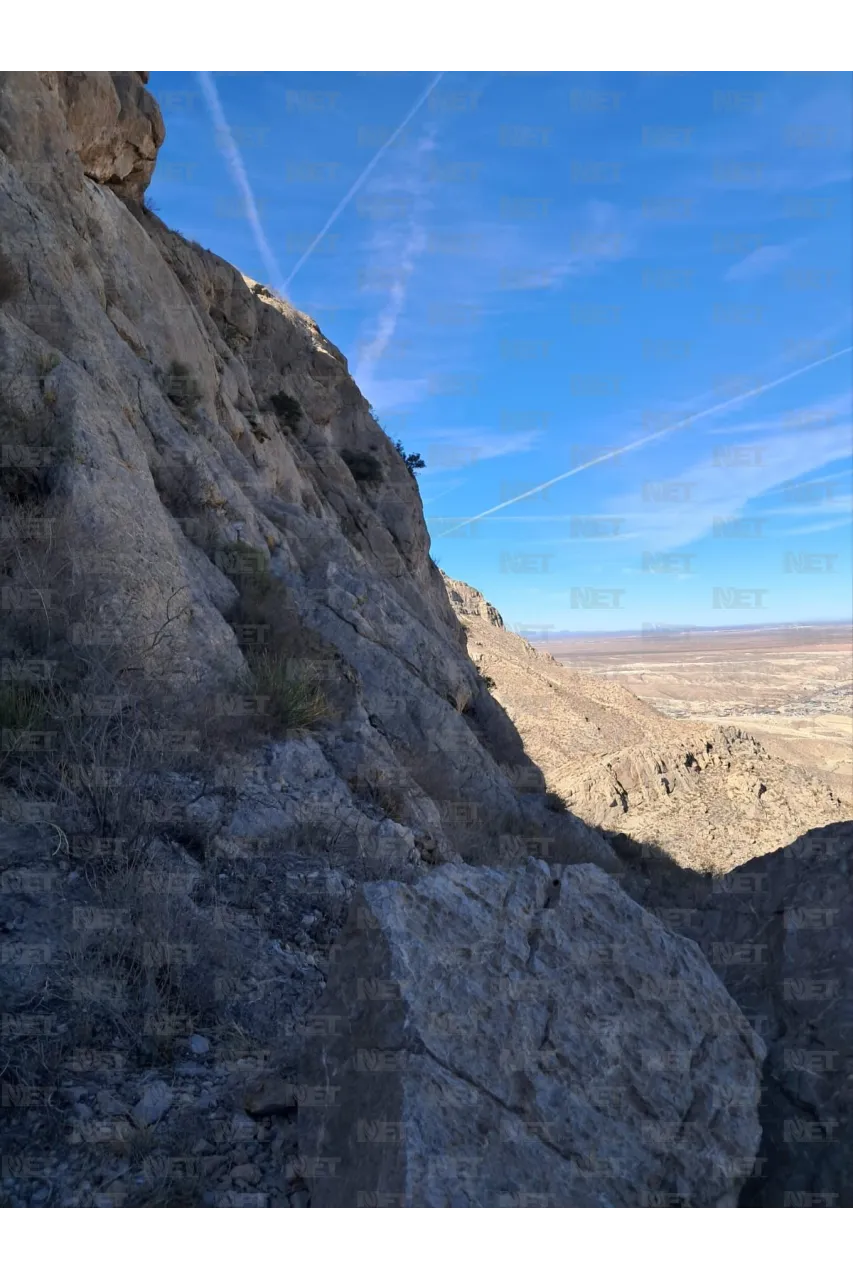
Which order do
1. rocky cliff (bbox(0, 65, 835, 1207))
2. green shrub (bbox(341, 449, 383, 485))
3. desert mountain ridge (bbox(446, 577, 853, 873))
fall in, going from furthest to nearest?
1. green shrub (bbox(341, 449, 383, 485))
2. desert mountain ridge (bbox(446, 577, 853, 873))
3. rocky cliff (bbox(0, 65, 835, 1207))

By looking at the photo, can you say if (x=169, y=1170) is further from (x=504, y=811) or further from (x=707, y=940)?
(x=504, y=811)

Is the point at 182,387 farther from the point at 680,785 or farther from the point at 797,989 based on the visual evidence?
the point at 680,785

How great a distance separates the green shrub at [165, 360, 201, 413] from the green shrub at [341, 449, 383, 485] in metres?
8.62

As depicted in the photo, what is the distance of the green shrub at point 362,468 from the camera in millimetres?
19125

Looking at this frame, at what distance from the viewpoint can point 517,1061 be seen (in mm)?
2086

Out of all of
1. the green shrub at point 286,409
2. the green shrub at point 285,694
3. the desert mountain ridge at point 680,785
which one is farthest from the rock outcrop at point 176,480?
the desert mountain ridge at point 680,785

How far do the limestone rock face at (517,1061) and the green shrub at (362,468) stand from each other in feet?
56.6

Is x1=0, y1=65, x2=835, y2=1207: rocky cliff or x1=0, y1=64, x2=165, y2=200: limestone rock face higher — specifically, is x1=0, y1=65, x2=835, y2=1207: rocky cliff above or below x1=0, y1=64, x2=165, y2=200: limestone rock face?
below

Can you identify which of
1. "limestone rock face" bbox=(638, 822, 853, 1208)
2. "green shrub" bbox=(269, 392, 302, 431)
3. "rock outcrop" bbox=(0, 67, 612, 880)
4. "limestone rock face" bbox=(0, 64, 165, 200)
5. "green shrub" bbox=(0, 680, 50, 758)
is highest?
"limestone rock face" bbox=(0, 64, 165, 200)

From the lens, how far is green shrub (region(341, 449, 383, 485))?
62.7 feet

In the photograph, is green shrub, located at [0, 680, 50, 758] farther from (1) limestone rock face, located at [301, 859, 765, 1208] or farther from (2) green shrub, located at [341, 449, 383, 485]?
(2) green shrub, located at [341, 449, 383, 485]

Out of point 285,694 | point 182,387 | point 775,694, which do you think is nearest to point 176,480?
point 182,387

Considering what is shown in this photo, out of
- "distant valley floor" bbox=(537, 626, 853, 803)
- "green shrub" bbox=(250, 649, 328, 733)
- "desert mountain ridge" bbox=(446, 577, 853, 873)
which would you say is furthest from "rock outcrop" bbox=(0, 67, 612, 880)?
"distant valley floor" bbox=(537, 626, 853, 803)
